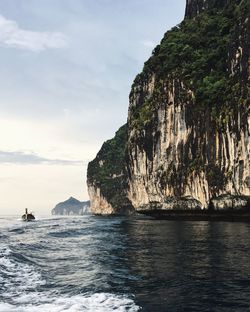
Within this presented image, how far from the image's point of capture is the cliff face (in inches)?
2087

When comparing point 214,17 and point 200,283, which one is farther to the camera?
point 214,17

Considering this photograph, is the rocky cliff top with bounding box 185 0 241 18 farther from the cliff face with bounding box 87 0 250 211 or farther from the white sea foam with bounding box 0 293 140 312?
the white sea foam with bounding box 0 293 140 312

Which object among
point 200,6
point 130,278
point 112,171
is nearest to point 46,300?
point 130,278

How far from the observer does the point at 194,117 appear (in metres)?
Answer: 61.2

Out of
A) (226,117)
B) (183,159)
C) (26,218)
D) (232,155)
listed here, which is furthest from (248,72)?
(26,218)

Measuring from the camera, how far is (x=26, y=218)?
104250 mm

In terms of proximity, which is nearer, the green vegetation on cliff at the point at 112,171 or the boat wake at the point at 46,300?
the boat wake at the point at 46,300

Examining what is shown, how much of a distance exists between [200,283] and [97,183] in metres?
147

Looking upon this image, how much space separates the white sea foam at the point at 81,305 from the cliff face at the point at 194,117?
3864 centimetres

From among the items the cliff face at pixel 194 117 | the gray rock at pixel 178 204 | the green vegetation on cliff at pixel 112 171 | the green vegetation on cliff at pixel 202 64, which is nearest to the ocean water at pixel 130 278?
the cliff face at pixel 194 117

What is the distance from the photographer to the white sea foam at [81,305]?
12.4 metres

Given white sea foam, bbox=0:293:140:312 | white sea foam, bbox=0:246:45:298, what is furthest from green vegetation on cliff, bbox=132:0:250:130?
white sea foam, bbox=0:293:140:312

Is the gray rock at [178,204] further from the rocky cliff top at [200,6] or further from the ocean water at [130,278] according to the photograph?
the rocky cliff top at [200,6]

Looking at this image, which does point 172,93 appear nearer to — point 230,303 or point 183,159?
point 183,159
